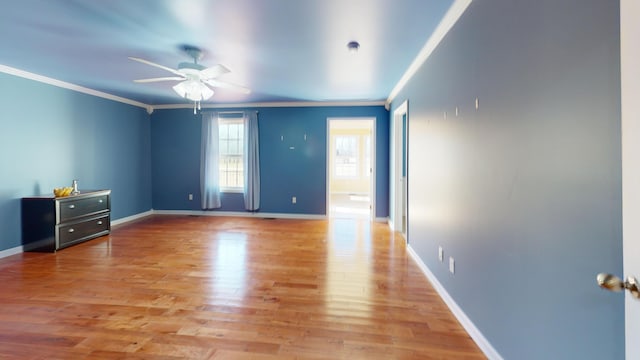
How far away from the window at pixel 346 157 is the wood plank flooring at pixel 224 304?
6.14 m

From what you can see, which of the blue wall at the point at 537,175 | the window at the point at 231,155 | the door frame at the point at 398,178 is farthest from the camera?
the window at the point at 231,155

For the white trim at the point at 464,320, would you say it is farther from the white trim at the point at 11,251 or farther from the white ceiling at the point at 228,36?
the white trim at the point at 11,251

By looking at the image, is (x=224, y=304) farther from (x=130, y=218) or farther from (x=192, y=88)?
(x=130, y=218)

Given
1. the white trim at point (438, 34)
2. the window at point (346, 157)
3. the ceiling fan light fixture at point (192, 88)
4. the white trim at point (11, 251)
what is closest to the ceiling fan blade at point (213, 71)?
the ceiling fan light fixture at point (192, 88)

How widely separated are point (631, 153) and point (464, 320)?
166cm

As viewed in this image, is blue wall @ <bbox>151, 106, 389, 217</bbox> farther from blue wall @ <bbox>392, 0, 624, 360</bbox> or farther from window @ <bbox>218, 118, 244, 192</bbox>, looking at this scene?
blue wall @ <bbox>392, 0, 624, 360</bbox>

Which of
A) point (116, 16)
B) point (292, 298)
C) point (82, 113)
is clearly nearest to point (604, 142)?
point (292, 298)

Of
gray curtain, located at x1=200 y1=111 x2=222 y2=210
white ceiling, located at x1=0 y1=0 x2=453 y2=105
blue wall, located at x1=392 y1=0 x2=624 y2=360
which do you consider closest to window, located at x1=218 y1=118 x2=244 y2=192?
gray curtain, located at x1=200 y1=111 x2=222 y2=210

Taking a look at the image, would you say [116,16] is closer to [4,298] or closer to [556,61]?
[4,298]

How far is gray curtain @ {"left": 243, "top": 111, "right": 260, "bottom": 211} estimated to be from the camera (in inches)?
226

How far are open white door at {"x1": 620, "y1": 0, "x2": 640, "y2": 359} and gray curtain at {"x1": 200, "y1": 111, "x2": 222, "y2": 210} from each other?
590 centimetres

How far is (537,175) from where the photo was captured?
4.12 feet

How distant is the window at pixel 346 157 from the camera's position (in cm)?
989

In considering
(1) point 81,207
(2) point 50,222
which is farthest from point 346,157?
(2) point 50,222
